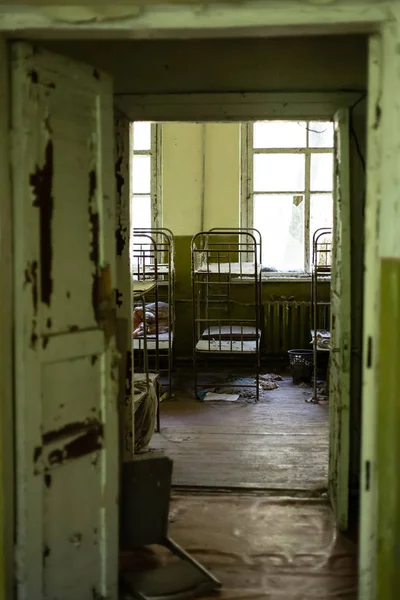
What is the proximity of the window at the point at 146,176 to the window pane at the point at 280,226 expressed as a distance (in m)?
1.20

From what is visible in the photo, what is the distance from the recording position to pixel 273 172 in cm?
753

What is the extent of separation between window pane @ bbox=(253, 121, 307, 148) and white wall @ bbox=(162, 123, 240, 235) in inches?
10.3

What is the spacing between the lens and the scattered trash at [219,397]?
5.93 m

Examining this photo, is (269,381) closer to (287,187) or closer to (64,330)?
(287,187)

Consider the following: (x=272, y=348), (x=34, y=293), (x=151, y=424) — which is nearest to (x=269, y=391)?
(x=272, y=348)

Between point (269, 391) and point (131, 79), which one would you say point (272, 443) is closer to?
point (269, 391)

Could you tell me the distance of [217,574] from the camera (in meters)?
2.81

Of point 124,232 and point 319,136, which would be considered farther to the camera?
point 319,136

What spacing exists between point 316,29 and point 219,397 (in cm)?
439

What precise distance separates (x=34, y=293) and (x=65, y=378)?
330 millimetres

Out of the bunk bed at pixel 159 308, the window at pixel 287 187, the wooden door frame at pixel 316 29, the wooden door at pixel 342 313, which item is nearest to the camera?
the wooden door frame at pixel 316 29

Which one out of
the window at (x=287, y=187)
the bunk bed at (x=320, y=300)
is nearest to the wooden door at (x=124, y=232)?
the bunk bed at (x=320, y=300)

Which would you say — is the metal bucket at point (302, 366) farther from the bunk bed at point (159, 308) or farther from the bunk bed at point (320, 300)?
the bunk bed at point (159, 308)

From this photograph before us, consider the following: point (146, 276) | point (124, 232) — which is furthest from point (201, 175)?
point (124, 232)
